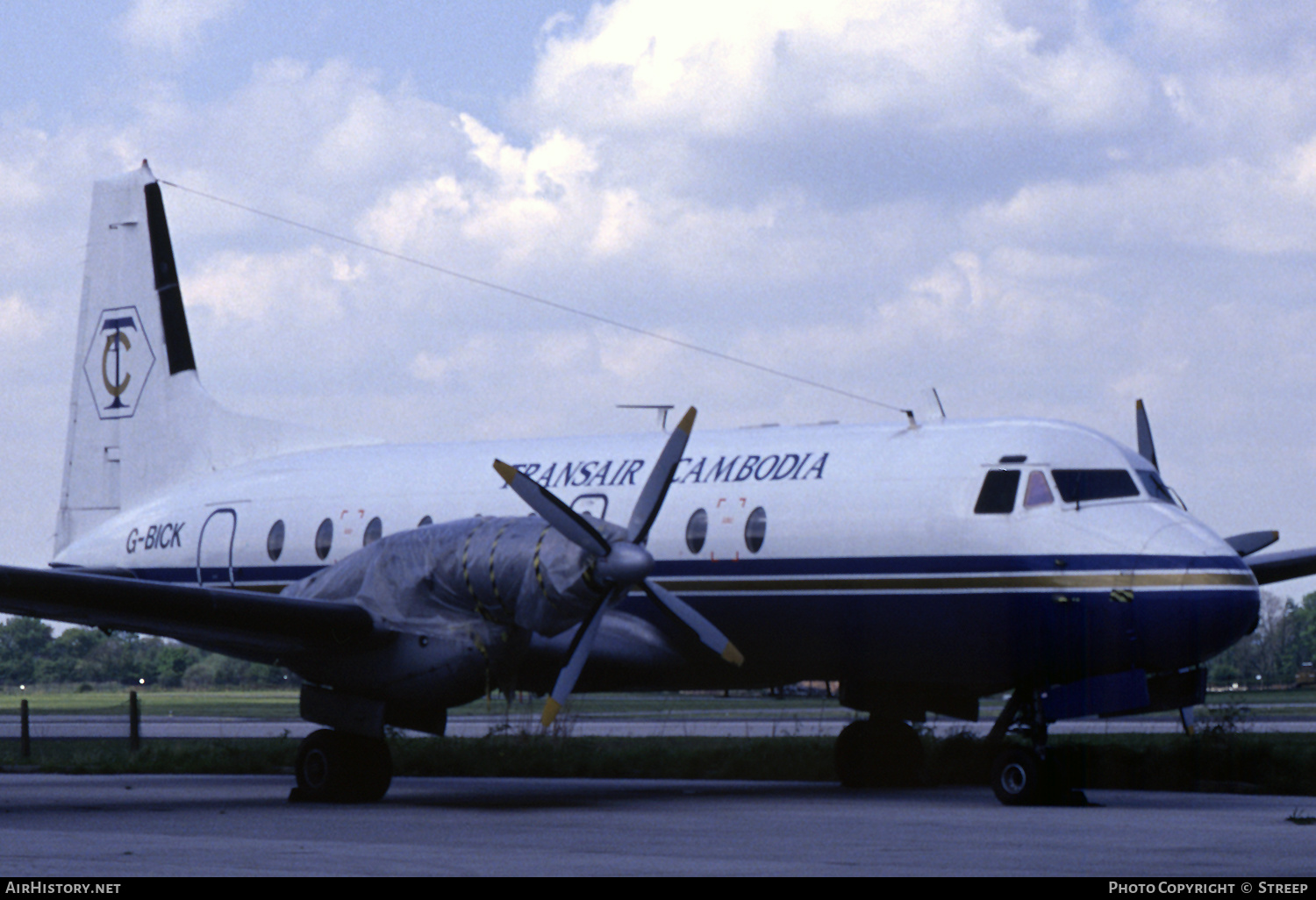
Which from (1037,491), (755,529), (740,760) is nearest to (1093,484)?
(1037,491)

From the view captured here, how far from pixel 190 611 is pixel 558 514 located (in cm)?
376

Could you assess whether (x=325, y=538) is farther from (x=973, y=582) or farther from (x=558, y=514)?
(x=973, y=582)

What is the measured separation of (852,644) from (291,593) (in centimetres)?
599

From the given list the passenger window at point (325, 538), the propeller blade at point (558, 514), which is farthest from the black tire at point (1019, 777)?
the passenger window at point (325, 538)

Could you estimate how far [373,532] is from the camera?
21.7m

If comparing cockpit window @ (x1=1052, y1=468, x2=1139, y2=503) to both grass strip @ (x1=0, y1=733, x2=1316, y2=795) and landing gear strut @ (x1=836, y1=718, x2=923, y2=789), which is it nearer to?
grass strip @ (x1=0, y1=733, x2=1316, y2=795)

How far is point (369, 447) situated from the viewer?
934 inches

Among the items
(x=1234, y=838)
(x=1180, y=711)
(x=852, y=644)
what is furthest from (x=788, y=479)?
(x=1234, y=838)

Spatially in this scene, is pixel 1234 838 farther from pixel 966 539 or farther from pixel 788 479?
pixel 788 479

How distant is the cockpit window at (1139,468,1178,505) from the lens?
17.6 m

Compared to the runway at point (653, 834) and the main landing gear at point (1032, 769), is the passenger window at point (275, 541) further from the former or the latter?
the main landing gear at point (1032, 769)

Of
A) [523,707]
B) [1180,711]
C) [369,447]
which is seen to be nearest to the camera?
[1180,711]

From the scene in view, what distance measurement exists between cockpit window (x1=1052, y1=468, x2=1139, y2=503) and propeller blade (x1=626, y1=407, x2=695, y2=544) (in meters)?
3.66

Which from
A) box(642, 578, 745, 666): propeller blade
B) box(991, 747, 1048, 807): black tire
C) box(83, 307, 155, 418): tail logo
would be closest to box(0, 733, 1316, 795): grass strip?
box(991, 747, 1048, 807): black tire
